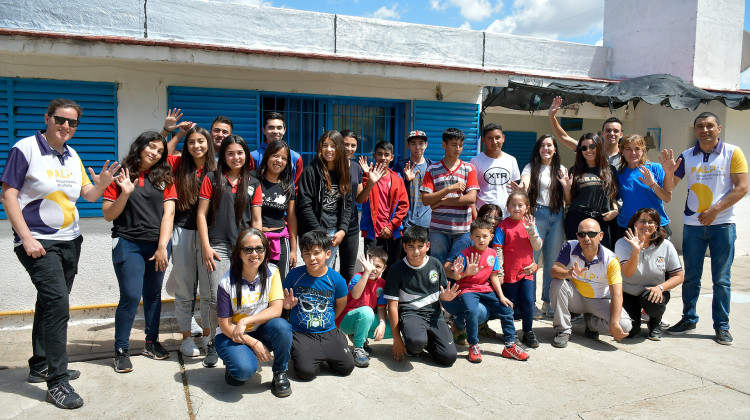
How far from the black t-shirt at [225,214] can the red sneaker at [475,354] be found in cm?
193

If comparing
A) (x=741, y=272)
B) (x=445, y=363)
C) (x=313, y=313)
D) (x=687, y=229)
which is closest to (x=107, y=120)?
(x=313, y=313)

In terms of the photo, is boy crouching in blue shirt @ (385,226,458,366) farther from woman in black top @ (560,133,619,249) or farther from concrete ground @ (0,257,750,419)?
woman in black top @ (560,133,619,249)

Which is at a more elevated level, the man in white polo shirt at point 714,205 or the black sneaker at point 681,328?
the man in white polo shirt at point 714,205

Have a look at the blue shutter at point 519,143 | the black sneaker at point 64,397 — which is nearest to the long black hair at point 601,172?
the black sneaker at point 64,397

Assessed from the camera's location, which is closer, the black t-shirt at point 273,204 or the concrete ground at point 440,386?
the concrete ground at point 440,386

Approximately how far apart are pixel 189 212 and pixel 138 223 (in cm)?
36

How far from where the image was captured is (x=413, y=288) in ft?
13.2

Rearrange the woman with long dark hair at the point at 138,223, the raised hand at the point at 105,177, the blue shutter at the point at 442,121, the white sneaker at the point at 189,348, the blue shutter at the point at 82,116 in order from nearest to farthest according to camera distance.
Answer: the raised hand at the point at 105,177
the woman with long dark hair at the point at 138,223
the white sneaker at the point at 189,348
the blue shutter at the point at 82,116
the blue shutter at the point at 442,121

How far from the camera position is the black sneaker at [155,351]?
12.9 feet

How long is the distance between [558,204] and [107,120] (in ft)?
14.2

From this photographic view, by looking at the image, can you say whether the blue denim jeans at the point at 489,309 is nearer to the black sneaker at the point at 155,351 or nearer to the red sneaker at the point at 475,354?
the red sneaker at the point at 475,354

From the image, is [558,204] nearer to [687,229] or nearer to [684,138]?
[687,229]

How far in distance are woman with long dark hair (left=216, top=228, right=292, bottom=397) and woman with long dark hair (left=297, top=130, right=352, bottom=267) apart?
2.47ft

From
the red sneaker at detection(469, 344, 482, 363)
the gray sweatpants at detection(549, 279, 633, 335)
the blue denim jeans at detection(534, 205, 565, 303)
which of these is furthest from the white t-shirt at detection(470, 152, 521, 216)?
the red sneaker at detection(469, 344, 482, 363)
